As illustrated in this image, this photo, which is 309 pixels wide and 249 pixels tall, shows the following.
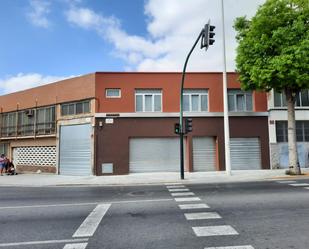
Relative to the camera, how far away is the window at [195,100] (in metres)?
22.9

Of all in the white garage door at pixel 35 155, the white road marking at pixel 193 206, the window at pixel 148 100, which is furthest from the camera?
the white garage door at pixel 35 155

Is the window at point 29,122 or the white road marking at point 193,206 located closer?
the white road marking at point 193,206

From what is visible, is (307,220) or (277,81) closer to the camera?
(307,220)

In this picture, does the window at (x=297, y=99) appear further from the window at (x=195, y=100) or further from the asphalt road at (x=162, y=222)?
the asphalt road at (x=162, y=222)

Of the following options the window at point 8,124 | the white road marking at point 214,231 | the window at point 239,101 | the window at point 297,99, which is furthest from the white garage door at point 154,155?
the white road marking at point 214,231

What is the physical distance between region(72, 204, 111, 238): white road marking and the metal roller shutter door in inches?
519

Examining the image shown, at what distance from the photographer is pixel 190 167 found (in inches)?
867

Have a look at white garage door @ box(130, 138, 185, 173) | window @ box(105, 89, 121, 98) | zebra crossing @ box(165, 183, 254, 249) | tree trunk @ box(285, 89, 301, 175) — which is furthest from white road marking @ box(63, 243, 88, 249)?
window @ box(105, 89, 121, 98)

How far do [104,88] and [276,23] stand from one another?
470 inches

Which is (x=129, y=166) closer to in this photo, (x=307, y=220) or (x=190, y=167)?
(x=190, y=167)

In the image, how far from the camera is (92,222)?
295 inches

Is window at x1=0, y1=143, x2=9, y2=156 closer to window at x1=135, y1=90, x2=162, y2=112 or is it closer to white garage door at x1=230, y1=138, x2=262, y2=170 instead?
window at x1=135, y1=90, x2=162, y2=112

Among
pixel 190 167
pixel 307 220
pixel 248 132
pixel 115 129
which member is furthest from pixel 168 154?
pixel 307 220

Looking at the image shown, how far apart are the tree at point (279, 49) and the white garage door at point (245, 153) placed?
4702 mm
